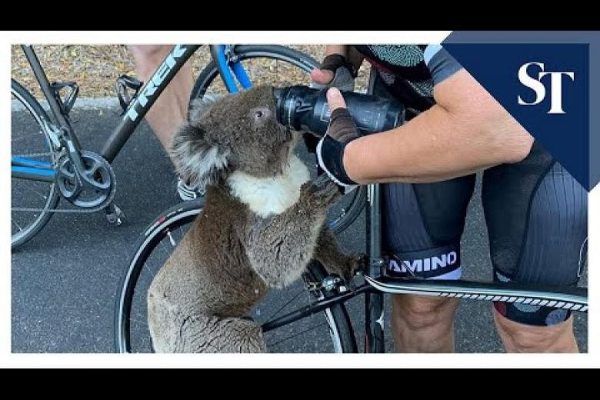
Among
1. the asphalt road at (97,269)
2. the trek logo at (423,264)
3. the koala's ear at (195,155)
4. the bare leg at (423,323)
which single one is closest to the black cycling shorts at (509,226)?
the trek logo at (423,264)

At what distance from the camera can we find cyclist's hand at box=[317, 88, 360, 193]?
6.46 ft

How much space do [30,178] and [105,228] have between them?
42 centimetres

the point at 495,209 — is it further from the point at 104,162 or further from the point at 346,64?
the point at 104,162

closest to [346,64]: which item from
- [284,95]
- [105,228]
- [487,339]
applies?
[284,95]

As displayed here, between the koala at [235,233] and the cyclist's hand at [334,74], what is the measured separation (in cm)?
16

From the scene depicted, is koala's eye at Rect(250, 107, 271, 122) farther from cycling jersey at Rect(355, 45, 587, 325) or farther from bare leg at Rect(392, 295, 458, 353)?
bare leg at Rect(392, 295, 458, 353)

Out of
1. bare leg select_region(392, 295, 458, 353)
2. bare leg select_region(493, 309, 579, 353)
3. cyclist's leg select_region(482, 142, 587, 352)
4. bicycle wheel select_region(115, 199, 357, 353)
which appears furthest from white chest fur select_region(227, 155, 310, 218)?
bare leg select_region(493, 309, 579, 353)

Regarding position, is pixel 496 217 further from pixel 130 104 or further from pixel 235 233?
pixel 130 104

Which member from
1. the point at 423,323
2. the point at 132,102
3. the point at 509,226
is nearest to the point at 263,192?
the point at 423,323

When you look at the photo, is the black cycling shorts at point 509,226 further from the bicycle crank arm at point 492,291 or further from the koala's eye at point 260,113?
the koala's eye at point 260,113

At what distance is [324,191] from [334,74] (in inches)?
15.7

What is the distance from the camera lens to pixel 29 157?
3.71m

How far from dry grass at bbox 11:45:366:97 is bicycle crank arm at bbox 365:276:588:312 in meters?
1.28

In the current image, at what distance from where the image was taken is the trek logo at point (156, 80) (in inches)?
125
